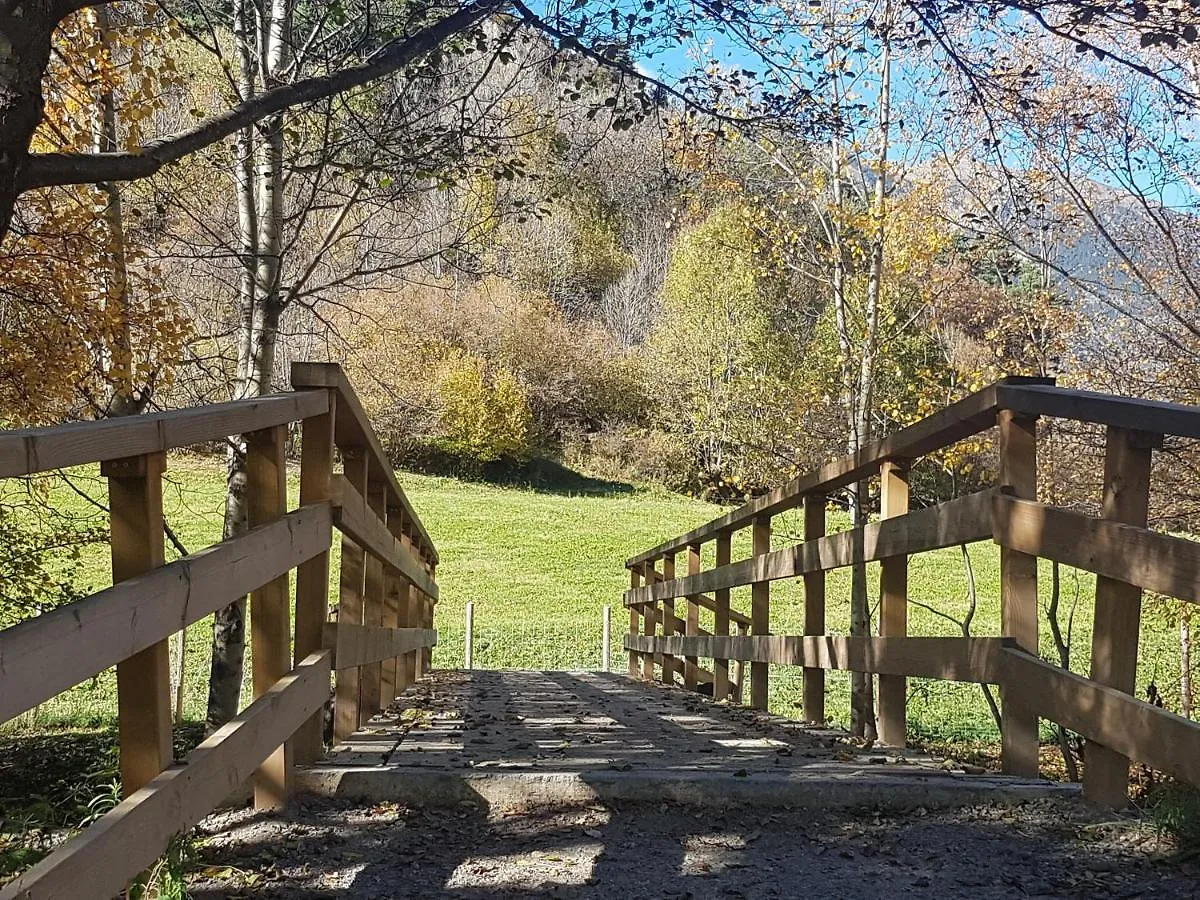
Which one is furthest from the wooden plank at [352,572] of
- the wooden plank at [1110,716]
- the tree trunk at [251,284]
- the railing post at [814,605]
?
the tree trunk at [251,284]

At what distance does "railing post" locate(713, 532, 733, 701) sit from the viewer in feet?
22.4

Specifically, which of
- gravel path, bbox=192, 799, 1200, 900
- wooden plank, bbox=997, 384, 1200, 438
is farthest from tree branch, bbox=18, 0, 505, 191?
wooden plank, bbox=997, 384, 1200, 438

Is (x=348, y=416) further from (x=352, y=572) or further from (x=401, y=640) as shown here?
(x=401, y=640)

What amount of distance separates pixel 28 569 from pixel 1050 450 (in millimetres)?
8221

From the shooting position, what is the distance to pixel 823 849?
110 inches

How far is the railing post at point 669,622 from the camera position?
30.0 feet

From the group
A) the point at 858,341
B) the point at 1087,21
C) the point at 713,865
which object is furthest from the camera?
the point at 858,341

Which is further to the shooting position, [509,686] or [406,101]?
[509,686]

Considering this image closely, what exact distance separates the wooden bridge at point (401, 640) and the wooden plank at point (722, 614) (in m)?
1.20

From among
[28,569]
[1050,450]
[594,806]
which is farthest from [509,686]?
[594,806]

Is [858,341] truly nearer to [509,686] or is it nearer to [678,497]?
[509,686]

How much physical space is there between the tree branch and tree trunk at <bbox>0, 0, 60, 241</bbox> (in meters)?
0.22

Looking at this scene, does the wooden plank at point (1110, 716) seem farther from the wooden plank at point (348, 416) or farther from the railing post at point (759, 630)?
the railing post at point (759, 630)

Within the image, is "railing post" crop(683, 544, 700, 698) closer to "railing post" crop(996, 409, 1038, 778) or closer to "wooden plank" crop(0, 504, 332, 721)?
"railing post" crop(996, 409, 1038, 778)
